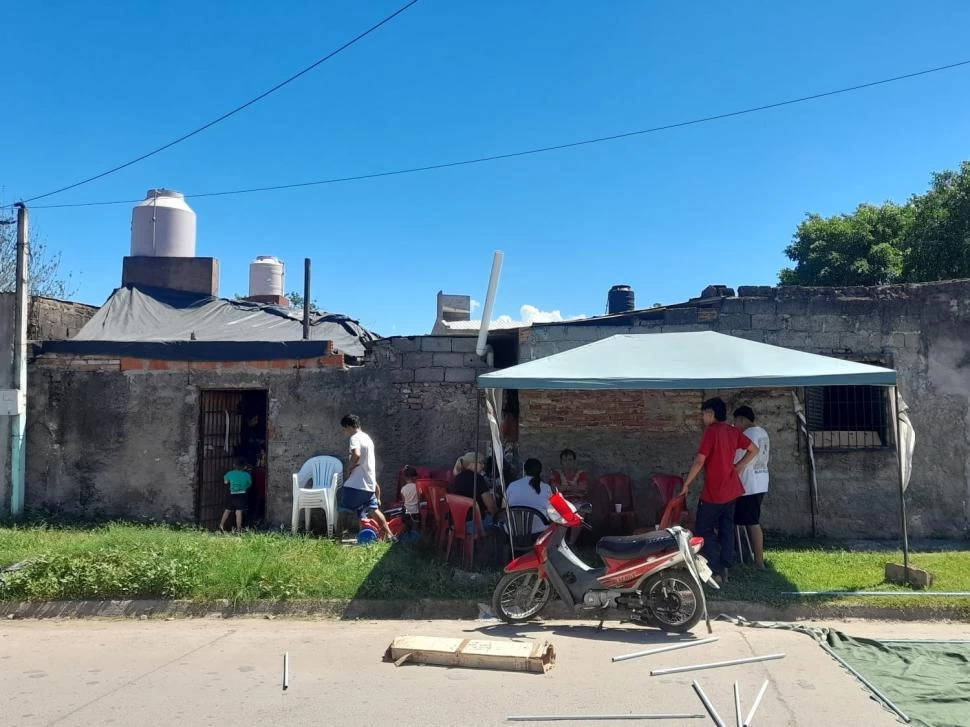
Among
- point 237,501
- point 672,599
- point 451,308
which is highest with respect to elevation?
point 451,308

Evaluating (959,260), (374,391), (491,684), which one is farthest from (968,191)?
(491,684)

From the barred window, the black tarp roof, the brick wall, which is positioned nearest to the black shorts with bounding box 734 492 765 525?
the brick wall

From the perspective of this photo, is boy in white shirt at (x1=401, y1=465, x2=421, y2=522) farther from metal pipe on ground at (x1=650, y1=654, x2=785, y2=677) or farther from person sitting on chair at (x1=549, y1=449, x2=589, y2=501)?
metal pipe on ground at (x1=650, y1=654, x2=785, y2=677)

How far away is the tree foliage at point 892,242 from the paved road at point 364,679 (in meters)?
15.3

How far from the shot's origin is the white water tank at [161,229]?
1650 cm

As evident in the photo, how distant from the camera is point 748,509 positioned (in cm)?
807

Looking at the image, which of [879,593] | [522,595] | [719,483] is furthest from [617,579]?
[879,593]

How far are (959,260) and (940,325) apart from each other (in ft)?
35.1

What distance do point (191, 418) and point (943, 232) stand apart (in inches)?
708

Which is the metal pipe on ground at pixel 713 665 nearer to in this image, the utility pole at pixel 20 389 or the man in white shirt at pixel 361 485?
the man in white shirt at pixel 361 485

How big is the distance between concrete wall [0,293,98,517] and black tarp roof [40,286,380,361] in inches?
11.3

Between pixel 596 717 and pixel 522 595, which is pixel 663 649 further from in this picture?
pixel 596 717

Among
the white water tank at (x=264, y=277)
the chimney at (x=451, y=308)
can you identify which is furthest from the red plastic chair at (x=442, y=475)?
the white water tank at (x=264, y=277)

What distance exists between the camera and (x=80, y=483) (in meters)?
11.2
